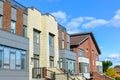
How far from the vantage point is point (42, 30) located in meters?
36.8

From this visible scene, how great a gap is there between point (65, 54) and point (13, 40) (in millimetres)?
15238

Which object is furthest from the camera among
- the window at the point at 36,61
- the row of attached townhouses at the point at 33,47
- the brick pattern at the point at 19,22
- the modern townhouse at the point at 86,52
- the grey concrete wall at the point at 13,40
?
the modern townhouse at the point at 86,52

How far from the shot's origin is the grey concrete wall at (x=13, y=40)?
2598 cm

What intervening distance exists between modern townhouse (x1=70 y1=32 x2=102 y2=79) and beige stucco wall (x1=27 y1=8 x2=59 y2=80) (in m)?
10.9

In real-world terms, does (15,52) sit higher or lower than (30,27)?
lower

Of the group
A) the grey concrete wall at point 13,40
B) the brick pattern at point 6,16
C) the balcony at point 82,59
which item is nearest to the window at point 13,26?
the brick pattern at point 6,16

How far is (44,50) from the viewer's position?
1433 inches

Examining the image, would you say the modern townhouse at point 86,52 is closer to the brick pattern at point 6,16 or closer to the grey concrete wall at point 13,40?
the grey concrete wall at point 13,40

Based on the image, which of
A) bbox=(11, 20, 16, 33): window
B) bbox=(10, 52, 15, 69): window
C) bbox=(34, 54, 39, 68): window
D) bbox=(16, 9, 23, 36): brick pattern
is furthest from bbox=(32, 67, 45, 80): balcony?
bbox=(11, 20, 16, 33): window

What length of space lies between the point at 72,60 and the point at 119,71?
239 ft

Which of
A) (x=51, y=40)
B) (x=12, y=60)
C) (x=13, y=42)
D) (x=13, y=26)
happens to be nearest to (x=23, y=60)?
(x=12, y=60)

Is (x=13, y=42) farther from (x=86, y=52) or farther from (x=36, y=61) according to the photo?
(x=86, y=52)

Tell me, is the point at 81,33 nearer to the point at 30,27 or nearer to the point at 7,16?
the point at 30,27

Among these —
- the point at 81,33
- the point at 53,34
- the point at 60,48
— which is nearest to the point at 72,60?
the point at 60,48
